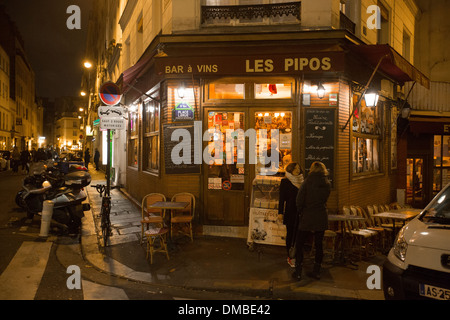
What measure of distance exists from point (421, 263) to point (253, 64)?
5431mm

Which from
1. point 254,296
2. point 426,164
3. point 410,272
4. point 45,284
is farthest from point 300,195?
point 426,164

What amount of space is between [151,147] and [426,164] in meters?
10.6

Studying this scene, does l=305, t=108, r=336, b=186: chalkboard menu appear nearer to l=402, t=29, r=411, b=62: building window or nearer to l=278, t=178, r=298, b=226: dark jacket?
l=278, t=178, r=298, b=226: dark jacket

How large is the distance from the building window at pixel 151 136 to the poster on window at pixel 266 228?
4.27 metres

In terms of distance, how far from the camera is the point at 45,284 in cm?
552

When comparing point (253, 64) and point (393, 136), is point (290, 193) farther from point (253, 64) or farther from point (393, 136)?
point (393, 136)

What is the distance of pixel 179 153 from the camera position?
8688 mm

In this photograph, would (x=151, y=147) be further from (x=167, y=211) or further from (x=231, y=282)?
(x=231, y=282)

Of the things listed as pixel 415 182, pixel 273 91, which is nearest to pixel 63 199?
pixel 273 91

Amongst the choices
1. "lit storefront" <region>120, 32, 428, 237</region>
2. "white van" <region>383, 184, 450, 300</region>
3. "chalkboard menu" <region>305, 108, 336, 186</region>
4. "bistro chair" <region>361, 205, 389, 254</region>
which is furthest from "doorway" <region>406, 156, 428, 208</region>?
"white van" <region>383, 184, 450, 300</region>

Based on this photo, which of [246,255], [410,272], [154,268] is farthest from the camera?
[246,255]

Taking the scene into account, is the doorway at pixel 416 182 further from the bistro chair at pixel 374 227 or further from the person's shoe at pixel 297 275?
the person's shoe at pixel 297 275

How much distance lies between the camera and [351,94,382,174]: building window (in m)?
9.39
